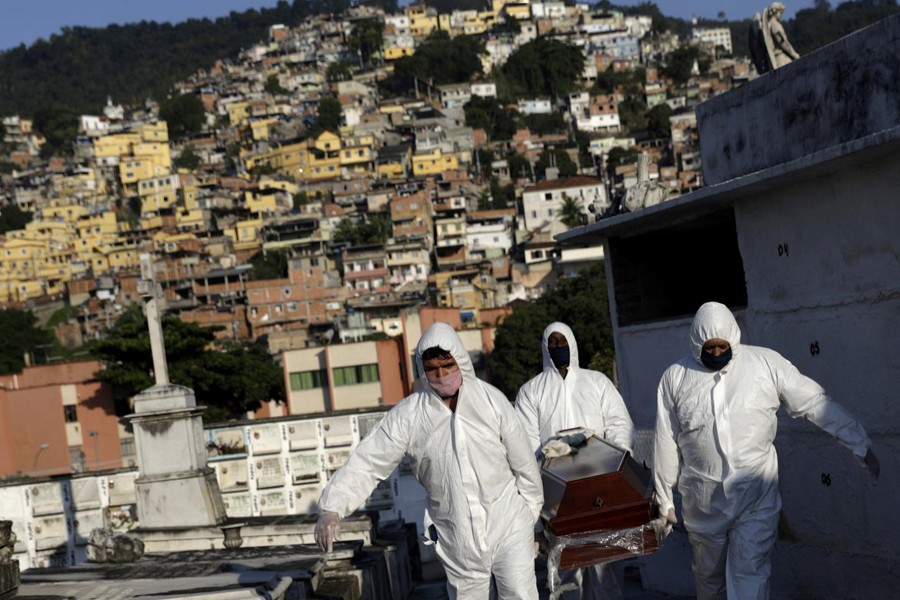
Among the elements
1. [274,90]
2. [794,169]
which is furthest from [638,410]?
[274,90]

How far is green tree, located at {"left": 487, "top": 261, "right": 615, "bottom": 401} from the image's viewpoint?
177 feet

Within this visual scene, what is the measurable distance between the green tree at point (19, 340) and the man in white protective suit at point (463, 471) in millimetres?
82830

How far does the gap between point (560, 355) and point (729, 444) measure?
198 centimetres

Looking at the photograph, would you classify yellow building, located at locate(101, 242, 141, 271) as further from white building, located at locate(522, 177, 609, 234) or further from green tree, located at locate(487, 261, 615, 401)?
green tree, located at locate(487, 261, 615, 401)

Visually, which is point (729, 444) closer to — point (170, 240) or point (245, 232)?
point (245, 232)

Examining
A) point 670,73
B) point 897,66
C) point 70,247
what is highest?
point 670,73

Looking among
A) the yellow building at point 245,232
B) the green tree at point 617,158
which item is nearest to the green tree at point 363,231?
the yellow building at point 245,232

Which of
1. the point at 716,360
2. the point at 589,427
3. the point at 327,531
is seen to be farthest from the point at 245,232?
the point at 327,531

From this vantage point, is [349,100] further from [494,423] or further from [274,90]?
[494,423]

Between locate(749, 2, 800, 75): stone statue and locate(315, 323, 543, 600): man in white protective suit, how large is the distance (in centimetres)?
546

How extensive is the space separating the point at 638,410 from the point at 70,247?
130m

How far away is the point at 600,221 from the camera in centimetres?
1107

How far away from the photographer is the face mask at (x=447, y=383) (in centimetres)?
654

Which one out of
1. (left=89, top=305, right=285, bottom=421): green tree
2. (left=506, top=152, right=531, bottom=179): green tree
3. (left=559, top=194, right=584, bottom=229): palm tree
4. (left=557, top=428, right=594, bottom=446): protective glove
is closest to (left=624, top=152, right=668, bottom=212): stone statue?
(left=557, top=428, right=594, bottom=446): protective glove
